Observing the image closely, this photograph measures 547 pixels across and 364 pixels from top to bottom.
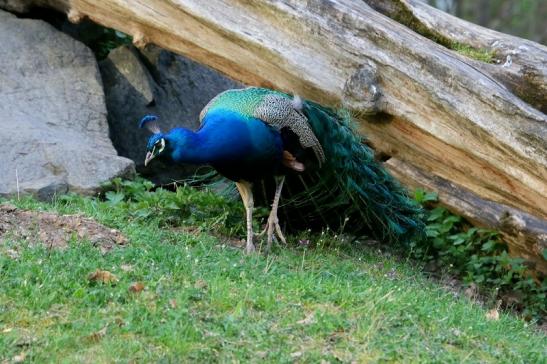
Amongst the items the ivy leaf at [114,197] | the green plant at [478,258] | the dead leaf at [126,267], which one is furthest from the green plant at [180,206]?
the dead leaf at [126,267]

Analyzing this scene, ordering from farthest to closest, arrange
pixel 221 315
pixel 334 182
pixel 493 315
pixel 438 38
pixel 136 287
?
pixel 438 38, pixel 334 182, pixel 493 315, pixel 136 287, pixel 221 315

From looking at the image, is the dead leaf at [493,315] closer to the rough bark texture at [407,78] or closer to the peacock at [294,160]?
the rough bark texture at [407,78]

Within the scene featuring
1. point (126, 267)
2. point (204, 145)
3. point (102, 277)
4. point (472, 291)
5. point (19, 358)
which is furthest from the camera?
point (472, 291)

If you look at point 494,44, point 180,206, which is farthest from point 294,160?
point 494,44

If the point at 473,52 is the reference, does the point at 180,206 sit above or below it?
below

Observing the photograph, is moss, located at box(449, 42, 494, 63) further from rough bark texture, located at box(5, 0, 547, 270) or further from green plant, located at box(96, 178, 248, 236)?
green plant, located at box(96, 178, 248, 236)

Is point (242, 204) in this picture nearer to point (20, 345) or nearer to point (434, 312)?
point (434, 312)

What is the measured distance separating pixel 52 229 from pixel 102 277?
107 cm

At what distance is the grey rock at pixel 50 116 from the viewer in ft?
27.7

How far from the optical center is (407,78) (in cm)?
764

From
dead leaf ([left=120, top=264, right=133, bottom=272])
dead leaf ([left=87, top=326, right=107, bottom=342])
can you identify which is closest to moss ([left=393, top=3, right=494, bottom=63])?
dead leaf ([left=120, top=264, right=133, bottom=272])

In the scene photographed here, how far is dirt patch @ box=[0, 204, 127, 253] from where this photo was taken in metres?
6.49

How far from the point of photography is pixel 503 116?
728 centimetres

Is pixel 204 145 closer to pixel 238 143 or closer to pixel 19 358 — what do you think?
pixel 238 143
